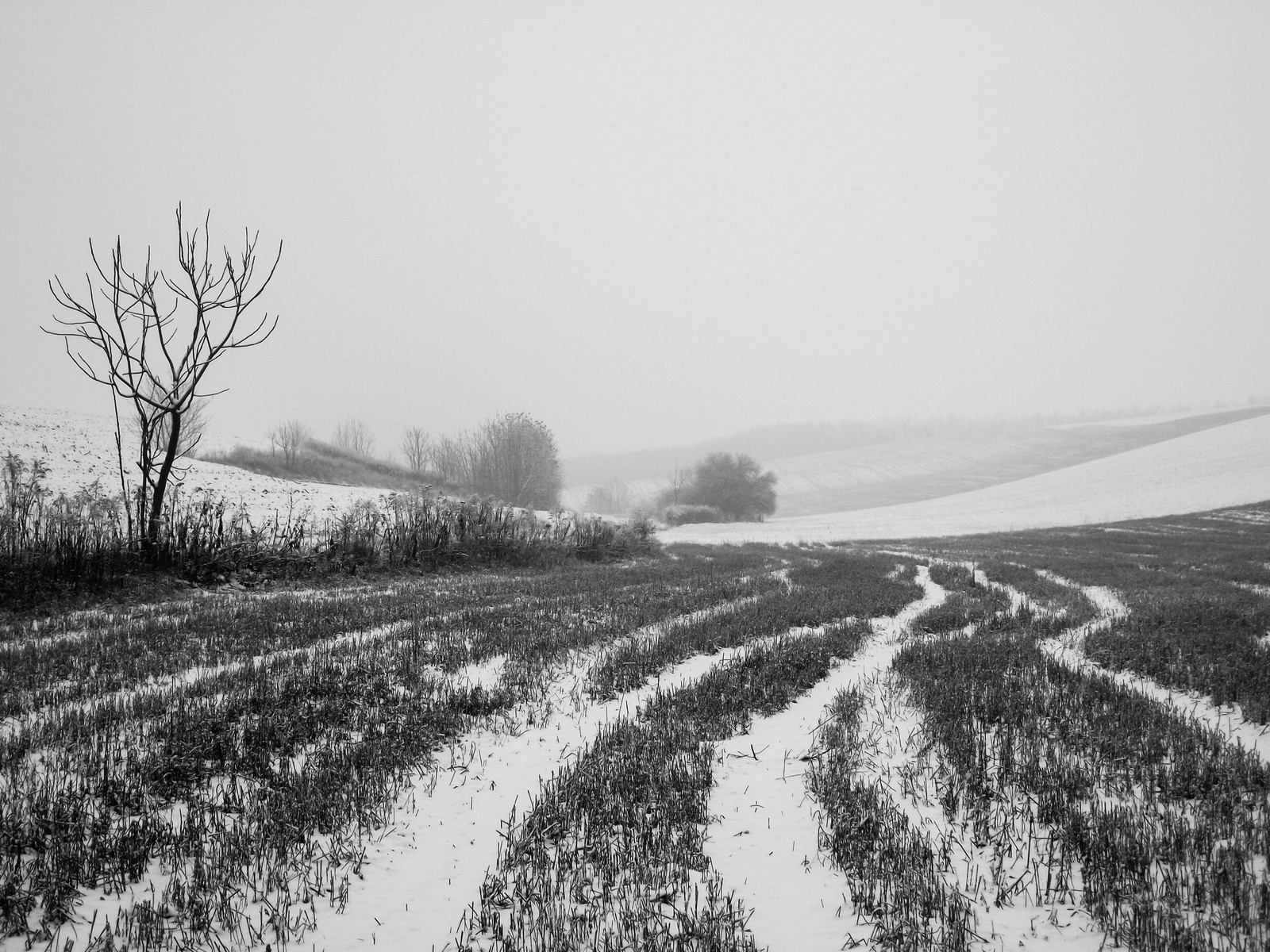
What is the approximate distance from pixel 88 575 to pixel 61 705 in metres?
8.52

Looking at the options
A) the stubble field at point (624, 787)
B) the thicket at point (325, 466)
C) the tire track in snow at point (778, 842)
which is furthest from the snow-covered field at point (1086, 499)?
the tire track in snow at point (778, 842)

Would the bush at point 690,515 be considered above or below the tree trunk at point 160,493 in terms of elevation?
below

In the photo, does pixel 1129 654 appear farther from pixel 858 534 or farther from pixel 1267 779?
pixel 858 534

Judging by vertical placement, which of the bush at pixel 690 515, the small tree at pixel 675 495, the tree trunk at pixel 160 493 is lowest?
the bush at pixel 690 515

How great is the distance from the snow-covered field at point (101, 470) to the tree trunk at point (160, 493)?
6047mm

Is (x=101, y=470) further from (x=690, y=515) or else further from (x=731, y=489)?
(x=731, y=489)

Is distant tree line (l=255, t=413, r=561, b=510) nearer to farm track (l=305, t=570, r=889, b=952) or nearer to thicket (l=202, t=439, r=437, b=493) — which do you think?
thicket (l=202, t=439, r=437, b=493)

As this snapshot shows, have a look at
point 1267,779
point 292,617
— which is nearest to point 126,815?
point 292,617

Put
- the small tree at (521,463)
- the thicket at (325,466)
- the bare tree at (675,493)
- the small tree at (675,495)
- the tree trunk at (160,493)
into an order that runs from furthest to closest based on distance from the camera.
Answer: the bare tree at (675,493) < the small tree at (675,495) < the small tree at (521,463) < the thicket at (325,466) < the tree trunk at (160,493)

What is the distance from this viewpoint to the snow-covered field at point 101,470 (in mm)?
24797

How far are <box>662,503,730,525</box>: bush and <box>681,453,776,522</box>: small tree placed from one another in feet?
12.7

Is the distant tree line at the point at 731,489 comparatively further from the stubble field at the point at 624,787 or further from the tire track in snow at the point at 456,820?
the tire track in snow at the point at 456,820

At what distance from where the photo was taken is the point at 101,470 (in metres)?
26.4


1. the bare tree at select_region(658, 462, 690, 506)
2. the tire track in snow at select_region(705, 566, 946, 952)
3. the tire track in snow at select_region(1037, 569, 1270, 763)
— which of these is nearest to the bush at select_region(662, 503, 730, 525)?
the bare tree at select_region(658, 462, 690, 506)
